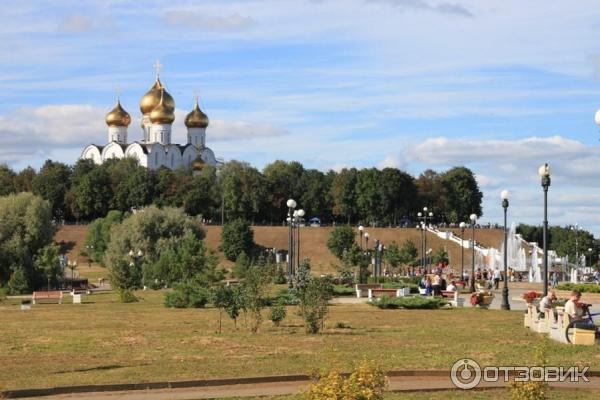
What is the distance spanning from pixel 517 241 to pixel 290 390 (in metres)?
73.8

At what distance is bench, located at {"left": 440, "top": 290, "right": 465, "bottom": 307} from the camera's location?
109 ft

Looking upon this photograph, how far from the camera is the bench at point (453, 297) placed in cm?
3325

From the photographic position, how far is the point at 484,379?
15.9 m

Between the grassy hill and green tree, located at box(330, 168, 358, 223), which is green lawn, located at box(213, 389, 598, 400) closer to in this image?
the grassy hill

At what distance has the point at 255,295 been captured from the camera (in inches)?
951

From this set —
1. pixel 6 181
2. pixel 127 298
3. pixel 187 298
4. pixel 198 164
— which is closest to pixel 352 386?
pixel 187 298

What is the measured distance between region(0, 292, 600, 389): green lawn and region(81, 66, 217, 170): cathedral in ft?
307

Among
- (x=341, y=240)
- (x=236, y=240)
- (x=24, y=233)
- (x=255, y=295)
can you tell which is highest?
(x=236, y=240)

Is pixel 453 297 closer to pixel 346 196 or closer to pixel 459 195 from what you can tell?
pixel 346 196

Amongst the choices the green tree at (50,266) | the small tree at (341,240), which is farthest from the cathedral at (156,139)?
the green tree at (50,266)

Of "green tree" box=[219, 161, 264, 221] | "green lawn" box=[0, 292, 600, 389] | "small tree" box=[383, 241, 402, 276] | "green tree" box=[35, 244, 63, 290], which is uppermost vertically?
"green tree" box=[219, 161, 264, 221]

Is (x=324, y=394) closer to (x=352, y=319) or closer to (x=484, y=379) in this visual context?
(x=484, y=379)

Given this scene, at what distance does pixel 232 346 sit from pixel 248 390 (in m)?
5.23

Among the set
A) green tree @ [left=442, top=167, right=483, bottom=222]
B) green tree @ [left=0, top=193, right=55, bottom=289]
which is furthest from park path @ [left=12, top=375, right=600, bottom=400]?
green tree @ [left=442, top=167, right=483, bottom=222]
